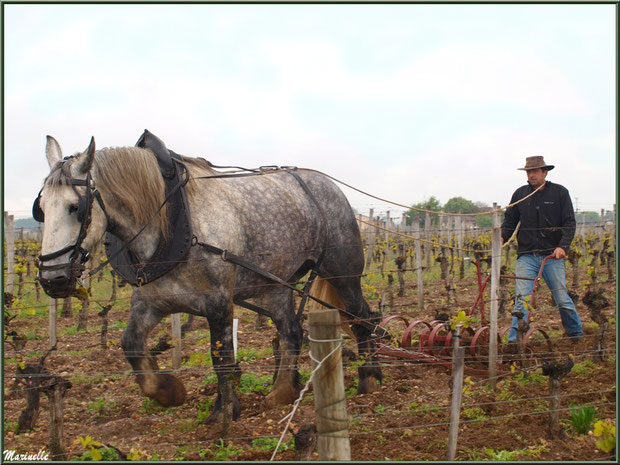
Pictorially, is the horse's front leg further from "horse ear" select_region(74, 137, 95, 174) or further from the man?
the man

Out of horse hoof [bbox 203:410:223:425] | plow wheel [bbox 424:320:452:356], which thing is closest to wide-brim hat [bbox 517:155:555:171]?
plow wheel [bbox 424:320:452:356]

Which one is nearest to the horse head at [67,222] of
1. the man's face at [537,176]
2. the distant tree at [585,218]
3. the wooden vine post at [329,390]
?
the wooden vine post at [329,390]

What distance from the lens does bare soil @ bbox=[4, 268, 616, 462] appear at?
3.80 metres

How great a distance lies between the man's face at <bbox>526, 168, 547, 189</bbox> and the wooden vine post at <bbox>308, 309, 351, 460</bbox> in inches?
161

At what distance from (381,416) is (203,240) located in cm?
203

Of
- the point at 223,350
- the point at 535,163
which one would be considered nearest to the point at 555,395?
the point at 223,350

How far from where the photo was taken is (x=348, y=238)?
5.86m

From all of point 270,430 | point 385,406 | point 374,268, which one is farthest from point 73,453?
point 374,268

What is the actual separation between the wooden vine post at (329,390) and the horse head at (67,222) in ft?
6.36

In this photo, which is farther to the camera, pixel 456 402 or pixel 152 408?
pixel 152 408

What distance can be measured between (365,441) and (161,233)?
213 cm

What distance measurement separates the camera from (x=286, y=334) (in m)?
5.45

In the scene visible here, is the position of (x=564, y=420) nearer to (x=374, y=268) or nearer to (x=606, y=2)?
(x=606, y=2)

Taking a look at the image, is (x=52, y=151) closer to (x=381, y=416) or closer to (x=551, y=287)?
(x=381, y=416)
